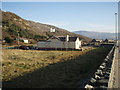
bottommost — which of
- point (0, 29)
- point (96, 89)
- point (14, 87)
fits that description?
point (14, 87)

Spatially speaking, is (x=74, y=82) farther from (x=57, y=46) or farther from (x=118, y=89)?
(x=57, y=46)

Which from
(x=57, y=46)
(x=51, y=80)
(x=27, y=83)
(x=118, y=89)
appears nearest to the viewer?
(x=118, y=89)

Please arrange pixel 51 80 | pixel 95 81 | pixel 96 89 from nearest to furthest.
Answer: pixel 96 89 → pixel 95 81 → pixel 51 80

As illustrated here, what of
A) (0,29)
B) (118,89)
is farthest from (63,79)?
(0,29)

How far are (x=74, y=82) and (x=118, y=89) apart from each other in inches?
180

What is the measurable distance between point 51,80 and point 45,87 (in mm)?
1786

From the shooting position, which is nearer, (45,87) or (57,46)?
(45,87)

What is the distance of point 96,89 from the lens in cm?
589

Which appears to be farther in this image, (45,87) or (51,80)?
(51,80)

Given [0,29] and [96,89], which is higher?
[0,29]

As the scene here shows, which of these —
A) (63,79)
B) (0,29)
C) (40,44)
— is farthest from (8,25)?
(63,79)

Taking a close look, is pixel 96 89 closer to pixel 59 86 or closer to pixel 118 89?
pixel 118 89

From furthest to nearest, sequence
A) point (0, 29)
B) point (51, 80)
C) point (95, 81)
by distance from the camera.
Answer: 1. point (0, 29)
2. point (51, 80)
3. point (95, 81)

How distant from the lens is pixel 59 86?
35.5 ft
